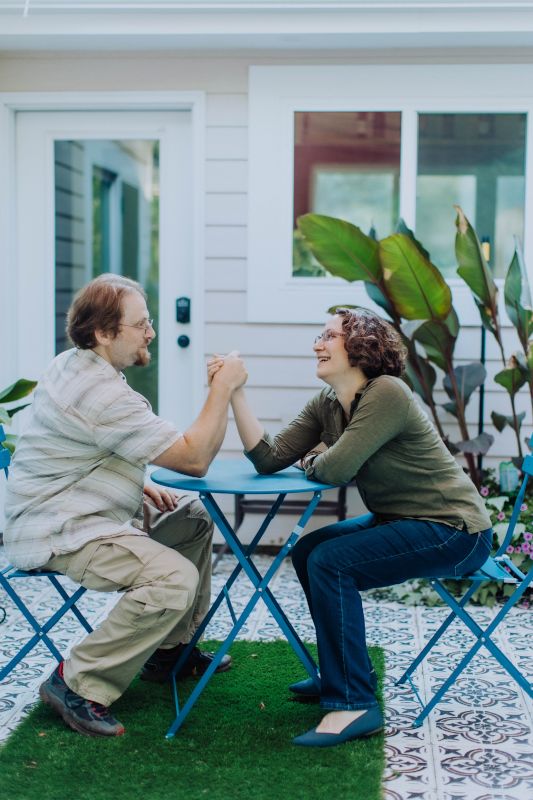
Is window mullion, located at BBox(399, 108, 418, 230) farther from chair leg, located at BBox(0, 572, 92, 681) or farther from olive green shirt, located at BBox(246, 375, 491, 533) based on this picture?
chair leg, located at BBox(0, 572, 92, 681)

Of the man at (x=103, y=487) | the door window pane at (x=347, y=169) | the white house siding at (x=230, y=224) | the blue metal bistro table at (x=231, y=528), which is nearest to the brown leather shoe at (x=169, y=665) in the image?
the blue metal bistro table at (x=231, y=528)

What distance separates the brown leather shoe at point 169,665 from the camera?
12.1ft

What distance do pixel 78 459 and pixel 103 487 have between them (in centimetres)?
12

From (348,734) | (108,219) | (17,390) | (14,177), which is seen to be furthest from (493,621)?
(14,177)

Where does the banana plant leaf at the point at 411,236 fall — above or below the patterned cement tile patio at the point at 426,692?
above

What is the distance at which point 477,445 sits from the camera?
16.0 ft

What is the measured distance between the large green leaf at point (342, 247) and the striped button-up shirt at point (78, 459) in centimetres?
171

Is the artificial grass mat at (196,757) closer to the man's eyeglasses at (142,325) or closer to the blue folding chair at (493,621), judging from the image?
the blue folding chair at (493,621)

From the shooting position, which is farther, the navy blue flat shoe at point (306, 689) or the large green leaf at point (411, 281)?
the large green leaf at point (411, 281)

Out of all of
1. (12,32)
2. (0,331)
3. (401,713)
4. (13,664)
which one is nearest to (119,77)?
(12,32)

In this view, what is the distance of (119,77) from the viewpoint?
5438 millimetres

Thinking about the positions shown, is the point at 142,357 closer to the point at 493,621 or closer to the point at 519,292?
the point at 493,621

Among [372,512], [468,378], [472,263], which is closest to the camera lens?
[372,512]

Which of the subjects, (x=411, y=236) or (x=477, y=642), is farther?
(x=411, y=236)
